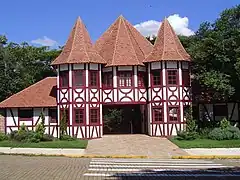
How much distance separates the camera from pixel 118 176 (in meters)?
14.3

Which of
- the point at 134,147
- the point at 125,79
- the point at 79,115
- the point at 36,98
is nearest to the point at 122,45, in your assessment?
the point at 125,79

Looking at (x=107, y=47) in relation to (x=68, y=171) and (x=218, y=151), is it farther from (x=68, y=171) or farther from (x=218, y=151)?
(x=68, y=171)

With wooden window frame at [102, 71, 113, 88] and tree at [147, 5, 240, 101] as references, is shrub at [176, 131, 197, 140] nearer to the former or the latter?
tree at [147, 5, 240, 101]

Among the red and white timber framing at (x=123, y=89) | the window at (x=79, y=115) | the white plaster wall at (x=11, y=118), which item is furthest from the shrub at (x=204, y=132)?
the white plaster wall at (x=11, y=118)

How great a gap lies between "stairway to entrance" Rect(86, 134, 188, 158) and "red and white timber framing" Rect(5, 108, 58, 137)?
5.30 meters

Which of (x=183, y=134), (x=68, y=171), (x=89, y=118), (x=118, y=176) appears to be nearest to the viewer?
(x=118, y=176)

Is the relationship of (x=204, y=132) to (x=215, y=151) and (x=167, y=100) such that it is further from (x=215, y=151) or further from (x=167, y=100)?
(x=215, y=151)

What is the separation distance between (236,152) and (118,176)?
44.5ft

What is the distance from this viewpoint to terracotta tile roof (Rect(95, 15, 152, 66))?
3531cm

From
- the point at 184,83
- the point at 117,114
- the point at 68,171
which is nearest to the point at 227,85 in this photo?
the point at 184,83

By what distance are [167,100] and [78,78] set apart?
779cm

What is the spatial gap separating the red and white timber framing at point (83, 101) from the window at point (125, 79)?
1897mm

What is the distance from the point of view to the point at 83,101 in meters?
34.3

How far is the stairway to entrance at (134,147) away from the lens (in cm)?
2633
